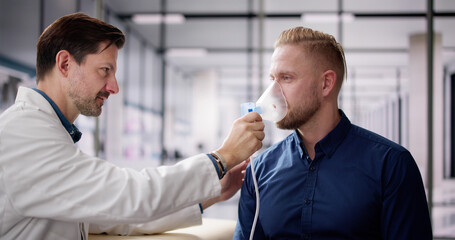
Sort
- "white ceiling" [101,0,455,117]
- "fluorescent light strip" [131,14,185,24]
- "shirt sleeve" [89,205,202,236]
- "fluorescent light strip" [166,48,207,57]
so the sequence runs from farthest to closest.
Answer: "fluorescent light strip" [166,48,207,57], "fluorescent light strip" [131,14,185,24], "white ceiling" [101,0,455,117], "shirt sleeve" [89,205,202,236]

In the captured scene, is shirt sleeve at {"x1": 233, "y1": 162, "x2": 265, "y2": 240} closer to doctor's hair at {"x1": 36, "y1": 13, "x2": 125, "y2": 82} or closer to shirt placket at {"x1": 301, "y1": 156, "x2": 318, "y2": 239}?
shirt placket at {"x1": 301, "y1": 156, "x2": 318, "y2": 239}

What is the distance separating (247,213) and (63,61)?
3.29 feet

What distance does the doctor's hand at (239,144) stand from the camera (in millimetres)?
1249

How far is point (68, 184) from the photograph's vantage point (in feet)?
3.50

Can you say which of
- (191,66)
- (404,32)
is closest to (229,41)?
(191,66)

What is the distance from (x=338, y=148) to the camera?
1472 millimetres

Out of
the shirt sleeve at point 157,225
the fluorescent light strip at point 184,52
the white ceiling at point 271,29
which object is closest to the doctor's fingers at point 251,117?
the shirt sleeve at point 157,225

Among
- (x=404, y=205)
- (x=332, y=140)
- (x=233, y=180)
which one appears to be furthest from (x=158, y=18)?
(x=404, y=205)

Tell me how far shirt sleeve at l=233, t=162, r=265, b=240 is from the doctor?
410 millimetres

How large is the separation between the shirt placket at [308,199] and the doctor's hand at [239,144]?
316 millimetres

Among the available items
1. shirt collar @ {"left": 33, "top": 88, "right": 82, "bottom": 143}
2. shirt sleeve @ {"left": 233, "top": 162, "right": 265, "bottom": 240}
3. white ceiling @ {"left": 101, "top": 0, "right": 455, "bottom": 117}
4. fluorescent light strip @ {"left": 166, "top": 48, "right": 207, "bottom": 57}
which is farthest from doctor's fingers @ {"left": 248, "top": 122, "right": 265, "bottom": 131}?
fluorescent light strip @ {"left": 166, "top": 48, "right": 207, "bottom": 57}

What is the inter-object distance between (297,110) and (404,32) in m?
5.68

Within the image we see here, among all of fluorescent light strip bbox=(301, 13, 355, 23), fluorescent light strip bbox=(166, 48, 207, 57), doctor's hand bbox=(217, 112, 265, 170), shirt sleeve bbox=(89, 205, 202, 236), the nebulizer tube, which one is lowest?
shirt sleeve bbox=(89, 205, 202, 236)

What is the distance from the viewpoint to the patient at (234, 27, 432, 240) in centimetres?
129
